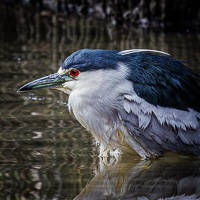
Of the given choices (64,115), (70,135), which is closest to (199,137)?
(70,135)

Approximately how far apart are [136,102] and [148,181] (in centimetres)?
64

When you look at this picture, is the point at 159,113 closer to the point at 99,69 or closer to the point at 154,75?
the point at 154,75

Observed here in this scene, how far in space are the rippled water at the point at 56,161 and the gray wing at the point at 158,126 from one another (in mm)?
136

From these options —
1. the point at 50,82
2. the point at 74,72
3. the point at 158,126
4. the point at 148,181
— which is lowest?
the point at 148,181

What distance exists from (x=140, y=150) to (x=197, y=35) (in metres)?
5.79

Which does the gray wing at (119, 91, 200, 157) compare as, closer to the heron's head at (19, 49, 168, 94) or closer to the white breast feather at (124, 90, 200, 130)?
the white breast feather at (124, 90, 200, 130)

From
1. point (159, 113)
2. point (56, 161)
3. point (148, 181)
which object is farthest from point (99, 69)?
point (148, 181)

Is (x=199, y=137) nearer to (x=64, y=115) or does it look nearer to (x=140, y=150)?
(x=140, y=150)

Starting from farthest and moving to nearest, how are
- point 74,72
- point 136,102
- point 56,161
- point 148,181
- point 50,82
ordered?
point 50,82 → point 74,72 → point 56,161 → point 136,102 → point 148,181

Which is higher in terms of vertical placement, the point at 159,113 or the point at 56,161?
the point at 159,113

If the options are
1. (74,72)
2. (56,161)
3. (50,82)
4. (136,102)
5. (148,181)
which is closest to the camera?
(148,181)

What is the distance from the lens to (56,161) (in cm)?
457

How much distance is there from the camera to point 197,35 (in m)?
10.1

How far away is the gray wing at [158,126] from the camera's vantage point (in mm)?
4500
